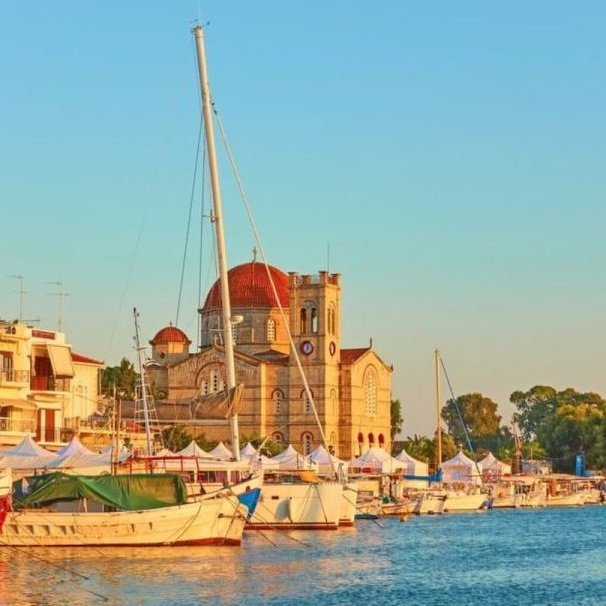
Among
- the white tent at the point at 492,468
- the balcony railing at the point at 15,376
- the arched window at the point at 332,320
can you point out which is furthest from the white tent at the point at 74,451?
the arched window at the point at 332,320

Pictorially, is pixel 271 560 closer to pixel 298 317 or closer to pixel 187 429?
pixel 187 429

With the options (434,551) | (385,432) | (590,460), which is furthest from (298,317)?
(434,551)

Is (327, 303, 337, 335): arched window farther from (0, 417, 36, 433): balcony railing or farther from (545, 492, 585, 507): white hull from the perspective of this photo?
(0, 417, 36, 433): balcony railing

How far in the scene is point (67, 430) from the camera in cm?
7131

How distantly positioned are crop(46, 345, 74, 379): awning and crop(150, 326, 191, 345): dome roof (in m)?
54.6

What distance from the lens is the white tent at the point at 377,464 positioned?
9438cm

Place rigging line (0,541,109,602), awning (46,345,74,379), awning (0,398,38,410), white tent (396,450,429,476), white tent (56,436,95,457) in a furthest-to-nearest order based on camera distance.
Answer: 1. white tent (396,450,429,476)
2. awning (46,345,74,379)
3. awning (0,398,38,410)
4. white tent (56,436,95,457)
5. rigging line (0,541,109,602)

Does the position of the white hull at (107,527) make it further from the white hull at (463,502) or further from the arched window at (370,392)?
the arched window at (370,392)

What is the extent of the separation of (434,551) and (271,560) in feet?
35.4

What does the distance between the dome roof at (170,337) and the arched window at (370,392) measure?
1621cm

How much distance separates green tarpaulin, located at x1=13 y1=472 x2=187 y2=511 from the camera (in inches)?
1777

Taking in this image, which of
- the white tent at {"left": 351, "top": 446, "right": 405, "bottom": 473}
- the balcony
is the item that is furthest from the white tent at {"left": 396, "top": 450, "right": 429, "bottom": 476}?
the balcony

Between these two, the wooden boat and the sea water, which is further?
the wooden boat

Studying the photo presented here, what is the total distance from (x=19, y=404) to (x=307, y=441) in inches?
2039
